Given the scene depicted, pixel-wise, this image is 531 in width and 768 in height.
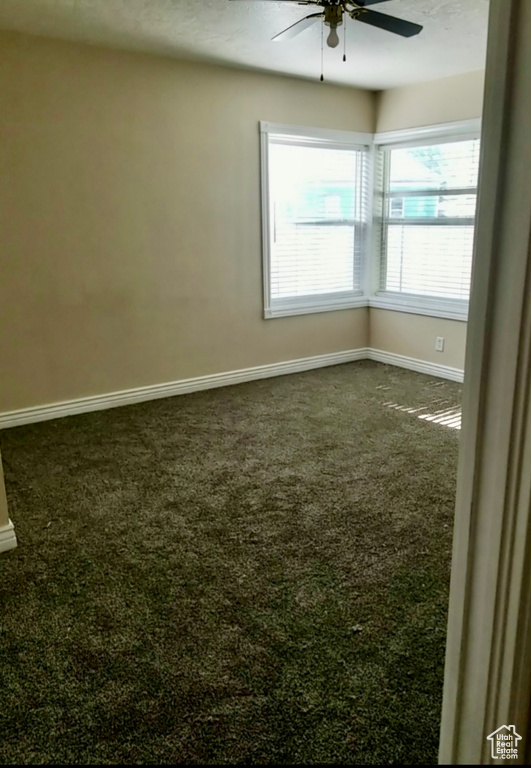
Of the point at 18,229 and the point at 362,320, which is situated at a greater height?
the point at 18,229

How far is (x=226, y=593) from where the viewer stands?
6.85 feet

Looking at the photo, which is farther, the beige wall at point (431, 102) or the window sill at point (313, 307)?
the window sill at point (313, 307)

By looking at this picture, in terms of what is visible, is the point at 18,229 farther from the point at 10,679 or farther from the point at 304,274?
the point at 10,679

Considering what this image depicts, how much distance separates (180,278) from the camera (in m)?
4.44

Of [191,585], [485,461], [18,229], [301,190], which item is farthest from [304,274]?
[485,461]

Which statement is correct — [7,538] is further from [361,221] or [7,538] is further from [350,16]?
[361,221]

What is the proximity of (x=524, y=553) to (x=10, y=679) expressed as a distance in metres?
1.54

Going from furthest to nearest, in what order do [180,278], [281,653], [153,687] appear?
[180,278], [281,653], [153,687]

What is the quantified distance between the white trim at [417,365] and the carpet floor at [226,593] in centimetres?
128

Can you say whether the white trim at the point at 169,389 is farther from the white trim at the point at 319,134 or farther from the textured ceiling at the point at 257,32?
the textured ceiling at the point at 257,32

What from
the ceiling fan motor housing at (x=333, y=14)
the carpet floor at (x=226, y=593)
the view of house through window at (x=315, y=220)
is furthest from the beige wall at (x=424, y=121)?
the ceiling fan motor housing at (x=333, y=14)

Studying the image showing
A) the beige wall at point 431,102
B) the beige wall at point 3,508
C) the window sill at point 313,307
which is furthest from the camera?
the window sill at point 313,307

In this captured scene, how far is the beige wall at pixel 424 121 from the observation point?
14.9 feet

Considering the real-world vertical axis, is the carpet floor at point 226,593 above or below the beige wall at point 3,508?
below
